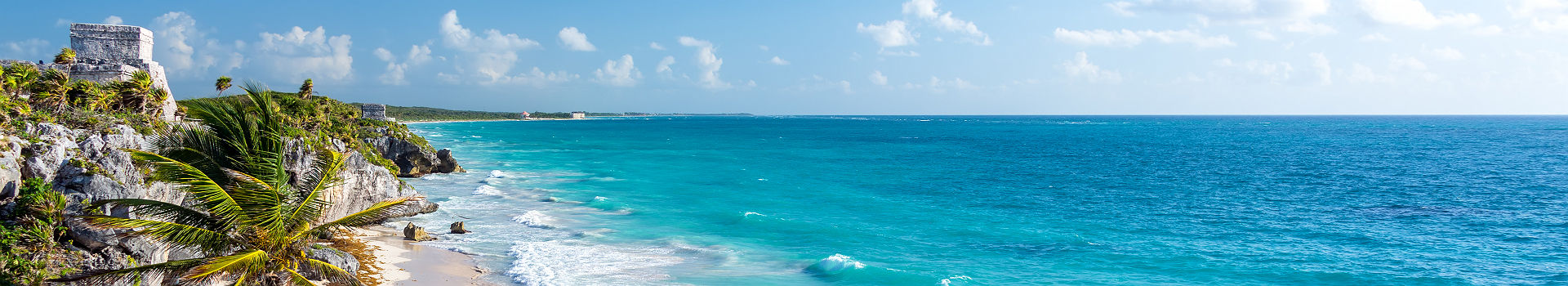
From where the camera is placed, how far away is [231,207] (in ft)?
34.5

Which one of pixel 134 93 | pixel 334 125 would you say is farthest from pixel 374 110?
pixel 134 93

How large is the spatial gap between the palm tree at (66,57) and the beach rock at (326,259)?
13.1 m

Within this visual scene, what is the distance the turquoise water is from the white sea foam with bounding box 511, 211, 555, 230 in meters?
0.13

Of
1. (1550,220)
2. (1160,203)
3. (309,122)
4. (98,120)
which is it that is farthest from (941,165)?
(98,120)

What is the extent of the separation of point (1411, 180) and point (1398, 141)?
2227 inches

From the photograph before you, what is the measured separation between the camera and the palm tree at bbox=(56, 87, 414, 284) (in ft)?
34.1

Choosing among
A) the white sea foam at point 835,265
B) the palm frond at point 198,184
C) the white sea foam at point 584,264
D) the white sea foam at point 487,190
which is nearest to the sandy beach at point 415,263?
the white sea foam at point 584,264

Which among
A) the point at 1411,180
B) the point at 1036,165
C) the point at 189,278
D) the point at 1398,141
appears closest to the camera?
the point at 189,278

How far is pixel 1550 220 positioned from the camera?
28469 millimetres

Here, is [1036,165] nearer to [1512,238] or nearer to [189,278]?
[1512,238]

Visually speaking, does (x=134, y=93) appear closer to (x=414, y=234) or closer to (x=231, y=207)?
(x=414, y=234)

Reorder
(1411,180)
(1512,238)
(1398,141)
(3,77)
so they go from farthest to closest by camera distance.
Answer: (1398,141) < (1411,180) < (1512,238) < (3,77)

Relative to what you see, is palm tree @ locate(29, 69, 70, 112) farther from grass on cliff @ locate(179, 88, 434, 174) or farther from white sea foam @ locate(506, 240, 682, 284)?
white sea foam @ locate(506, 240, 682, 284)

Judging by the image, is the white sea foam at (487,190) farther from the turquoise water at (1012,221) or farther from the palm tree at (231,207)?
the palm tree at (231,207)
